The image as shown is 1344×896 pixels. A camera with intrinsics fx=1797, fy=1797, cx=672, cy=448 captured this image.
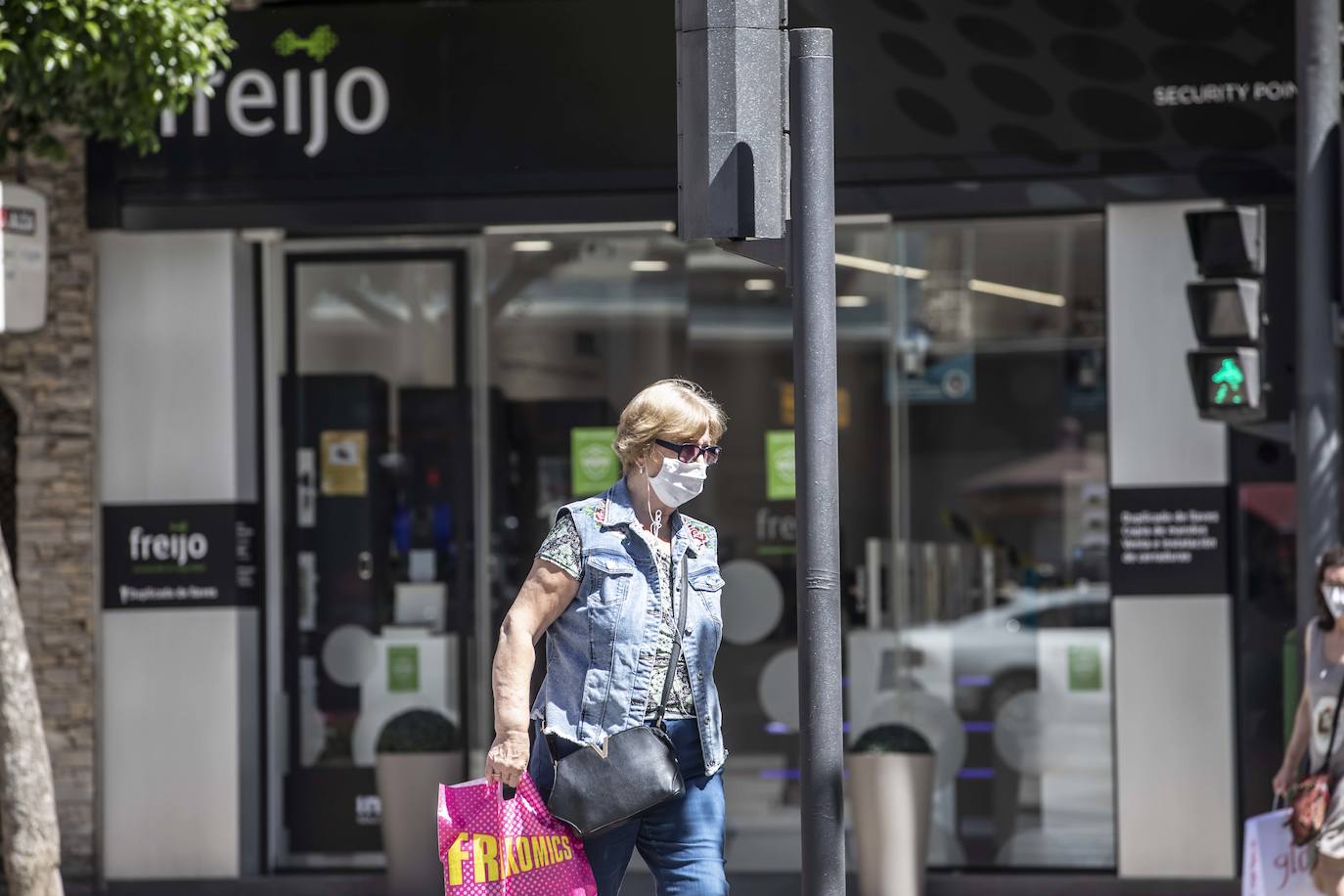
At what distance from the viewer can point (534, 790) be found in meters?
4.59

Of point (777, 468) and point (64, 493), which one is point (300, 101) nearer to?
point (64, 493)

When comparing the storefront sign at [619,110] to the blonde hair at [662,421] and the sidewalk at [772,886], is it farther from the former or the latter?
the blonde hair at [662,421]

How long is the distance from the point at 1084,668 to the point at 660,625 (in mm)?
5050

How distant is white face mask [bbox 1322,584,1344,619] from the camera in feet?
20.6

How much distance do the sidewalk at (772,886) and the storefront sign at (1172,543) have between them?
1409 mm

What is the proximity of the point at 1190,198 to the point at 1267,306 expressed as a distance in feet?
2.06

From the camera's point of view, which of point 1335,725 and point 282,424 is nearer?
point 1335,725

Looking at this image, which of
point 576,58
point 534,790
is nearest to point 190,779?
point 576,58

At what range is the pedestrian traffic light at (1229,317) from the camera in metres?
6.99

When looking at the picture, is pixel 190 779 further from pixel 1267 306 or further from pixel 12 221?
pixel 1267 306

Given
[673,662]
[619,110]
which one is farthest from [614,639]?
[619,110]

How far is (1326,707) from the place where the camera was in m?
6.31

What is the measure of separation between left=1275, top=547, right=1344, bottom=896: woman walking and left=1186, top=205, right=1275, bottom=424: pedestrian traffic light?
2.57ft

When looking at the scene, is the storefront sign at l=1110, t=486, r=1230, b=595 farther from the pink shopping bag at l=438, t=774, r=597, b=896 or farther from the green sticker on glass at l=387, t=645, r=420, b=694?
the pink shopping bag at l=438, t=774, r=597, b=896
